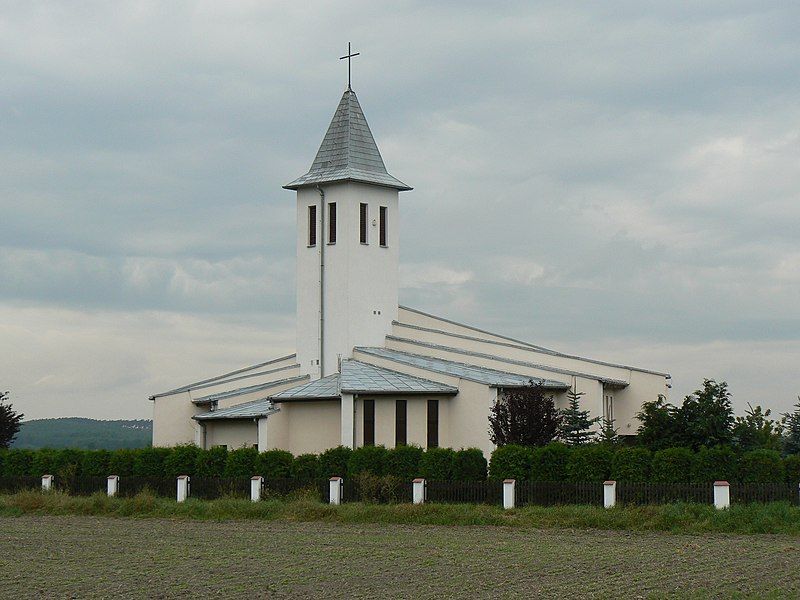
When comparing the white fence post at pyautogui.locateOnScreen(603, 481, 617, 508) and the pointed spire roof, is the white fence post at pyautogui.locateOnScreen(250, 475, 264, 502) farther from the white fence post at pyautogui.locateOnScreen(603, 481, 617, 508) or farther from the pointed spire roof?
the pointed spire roof

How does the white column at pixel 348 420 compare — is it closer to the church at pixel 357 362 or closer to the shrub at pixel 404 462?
the church at pixel 357 362

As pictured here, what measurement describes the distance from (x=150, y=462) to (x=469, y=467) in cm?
1086

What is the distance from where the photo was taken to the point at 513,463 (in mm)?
33719

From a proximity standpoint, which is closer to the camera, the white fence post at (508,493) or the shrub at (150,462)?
the white fence post at (508,493)

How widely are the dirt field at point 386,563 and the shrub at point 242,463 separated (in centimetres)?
733

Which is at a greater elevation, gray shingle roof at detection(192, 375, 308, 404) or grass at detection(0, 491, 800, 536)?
gray shingle roof at detection(192, 375, 308, 404)

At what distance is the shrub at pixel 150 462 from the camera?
39.2 m

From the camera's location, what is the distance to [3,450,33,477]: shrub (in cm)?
4234

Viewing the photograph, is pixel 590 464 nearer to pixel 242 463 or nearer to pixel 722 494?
pixel 722 494

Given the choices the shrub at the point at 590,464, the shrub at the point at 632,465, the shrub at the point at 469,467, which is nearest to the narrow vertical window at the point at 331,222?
the shrub at the point at 469,467

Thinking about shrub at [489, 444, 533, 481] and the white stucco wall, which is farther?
the white stucco wall

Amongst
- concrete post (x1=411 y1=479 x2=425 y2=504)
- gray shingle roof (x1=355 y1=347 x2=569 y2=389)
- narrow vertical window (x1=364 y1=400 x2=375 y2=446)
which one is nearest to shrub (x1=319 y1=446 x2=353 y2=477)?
concrete post (x1=411 y1=479 x2=425 y2=504)

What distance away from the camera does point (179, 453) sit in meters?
38.8

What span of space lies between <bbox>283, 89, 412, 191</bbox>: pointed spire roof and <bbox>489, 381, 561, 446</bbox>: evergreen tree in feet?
37.3
